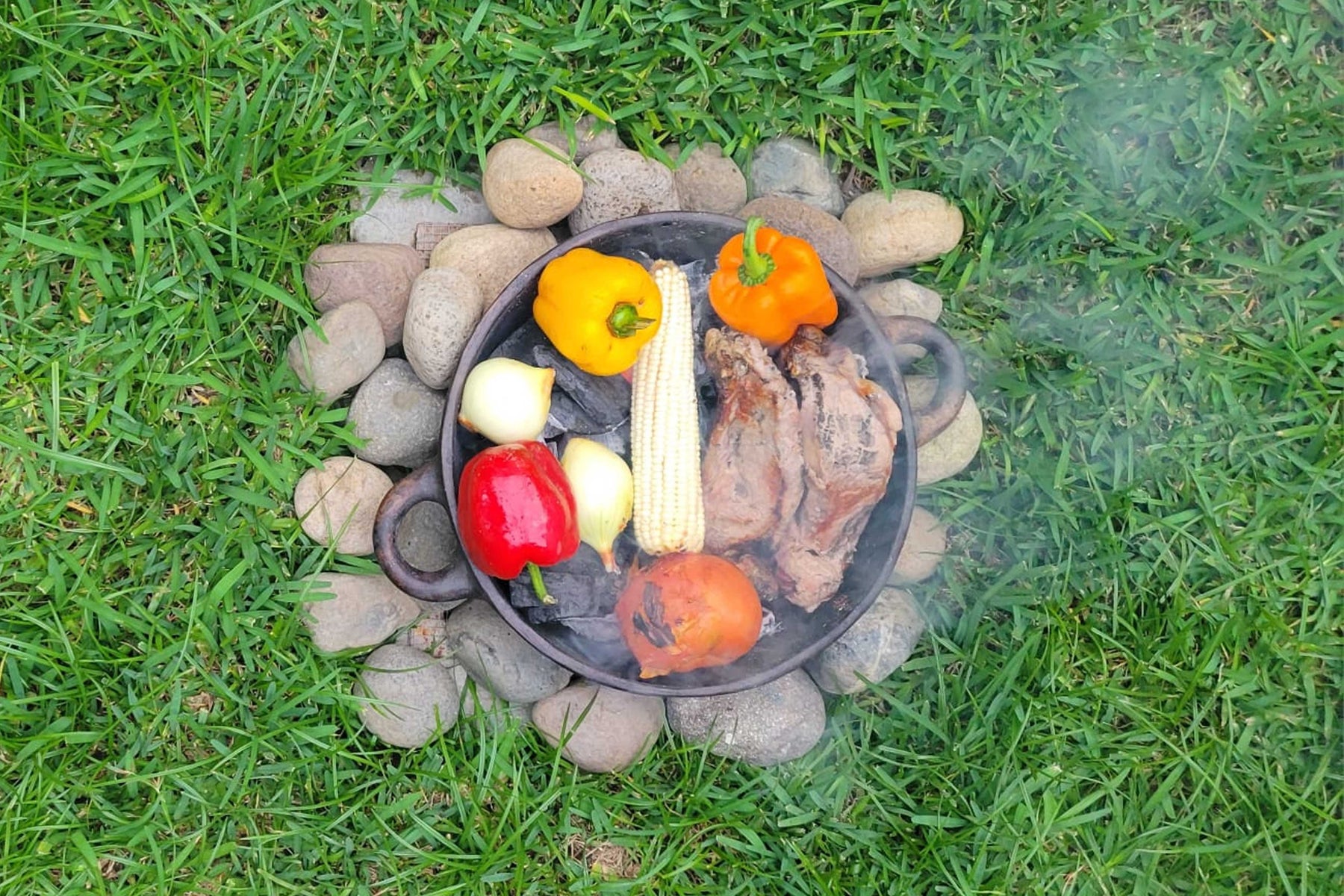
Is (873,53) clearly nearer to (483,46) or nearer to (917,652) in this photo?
(483,46)

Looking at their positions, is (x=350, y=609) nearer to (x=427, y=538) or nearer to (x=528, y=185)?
(x=427, y=538)

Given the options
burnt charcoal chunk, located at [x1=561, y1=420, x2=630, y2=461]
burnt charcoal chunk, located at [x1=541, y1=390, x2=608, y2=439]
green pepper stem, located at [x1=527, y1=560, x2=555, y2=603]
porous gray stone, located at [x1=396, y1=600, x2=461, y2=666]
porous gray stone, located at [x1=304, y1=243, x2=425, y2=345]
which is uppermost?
porous gray stone, located at [x1=304, y1=243, x2=425, y2=345]

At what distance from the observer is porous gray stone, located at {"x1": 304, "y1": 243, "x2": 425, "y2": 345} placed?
307cm

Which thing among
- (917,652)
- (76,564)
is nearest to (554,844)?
(917,652)

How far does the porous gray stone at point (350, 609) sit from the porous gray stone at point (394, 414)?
38 cm

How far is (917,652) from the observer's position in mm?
3350

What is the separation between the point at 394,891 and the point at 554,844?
19.5 inches

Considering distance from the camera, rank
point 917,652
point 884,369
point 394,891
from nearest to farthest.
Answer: point 884,369, point 394,891, point 917,652

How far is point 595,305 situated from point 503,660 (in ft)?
3.72

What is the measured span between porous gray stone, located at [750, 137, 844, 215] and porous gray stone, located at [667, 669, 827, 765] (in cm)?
154

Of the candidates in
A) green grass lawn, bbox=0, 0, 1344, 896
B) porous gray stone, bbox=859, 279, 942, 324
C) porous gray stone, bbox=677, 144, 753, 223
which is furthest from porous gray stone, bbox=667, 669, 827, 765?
porous gray stone, bbox=677, 144, 753, 223

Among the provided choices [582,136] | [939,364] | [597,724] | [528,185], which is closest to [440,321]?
[528,185]

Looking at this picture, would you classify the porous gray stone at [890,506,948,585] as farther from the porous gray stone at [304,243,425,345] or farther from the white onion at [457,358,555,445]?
the porous gray stone at [304,243,425,345]

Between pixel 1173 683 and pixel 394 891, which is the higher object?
pixel 1173 683
